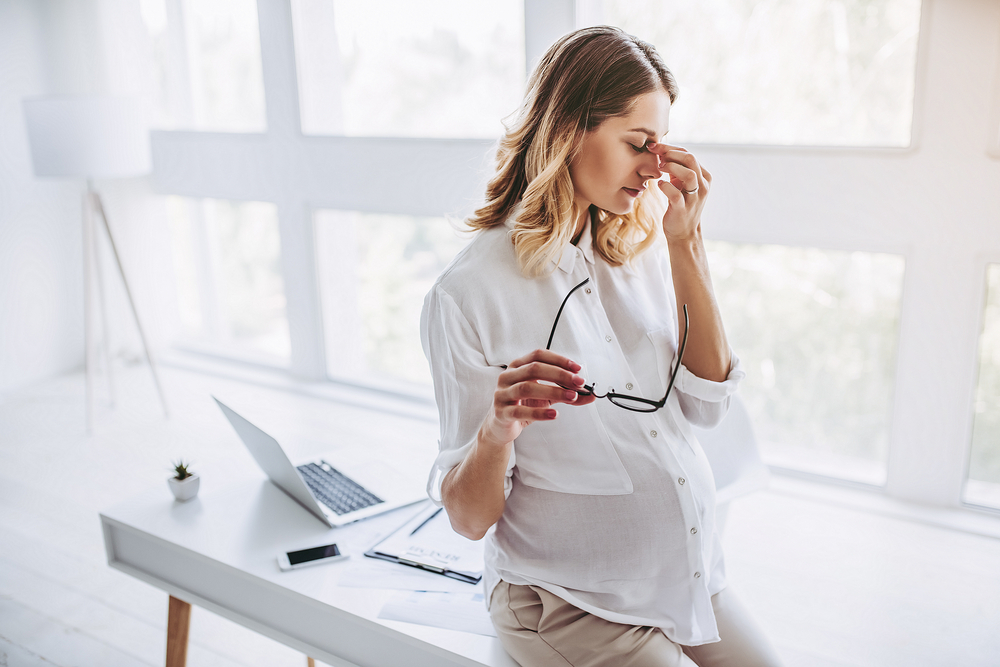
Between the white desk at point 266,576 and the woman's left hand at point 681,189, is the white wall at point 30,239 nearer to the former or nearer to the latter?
the white desk at point 266,576

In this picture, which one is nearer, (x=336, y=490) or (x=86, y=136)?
(x=336, y=490)

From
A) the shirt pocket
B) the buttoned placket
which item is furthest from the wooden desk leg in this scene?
the buttoned placket

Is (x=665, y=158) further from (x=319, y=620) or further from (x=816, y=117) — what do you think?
A: (x=816, y=117)

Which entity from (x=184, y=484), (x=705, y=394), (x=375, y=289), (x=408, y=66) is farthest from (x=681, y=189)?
(x=375, y=289)

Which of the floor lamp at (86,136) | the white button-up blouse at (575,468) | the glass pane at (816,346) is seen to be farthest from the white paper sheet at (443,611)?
the floor lamp at (86,136)

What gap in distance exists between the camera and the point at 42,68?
4.01m

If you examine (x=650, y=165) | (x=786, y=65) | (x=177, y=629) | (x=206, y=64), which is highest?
(x=206, y=64)

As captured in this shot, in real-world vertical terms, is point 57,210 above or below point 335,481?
above

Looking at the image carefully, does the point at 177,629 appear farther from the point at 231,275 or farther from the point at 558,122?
the point at 231,275

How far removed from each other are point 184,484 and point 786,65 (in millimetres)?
2087

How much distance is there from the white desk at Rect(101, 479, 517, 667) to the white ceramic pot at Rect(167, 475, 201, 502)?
17 millimetres

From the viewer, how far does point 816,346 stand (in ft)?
9.01

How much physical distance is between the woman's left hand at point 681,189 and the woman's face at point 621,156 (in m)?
0.02

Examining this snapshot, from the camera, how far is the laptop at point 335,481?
5.73 ft
